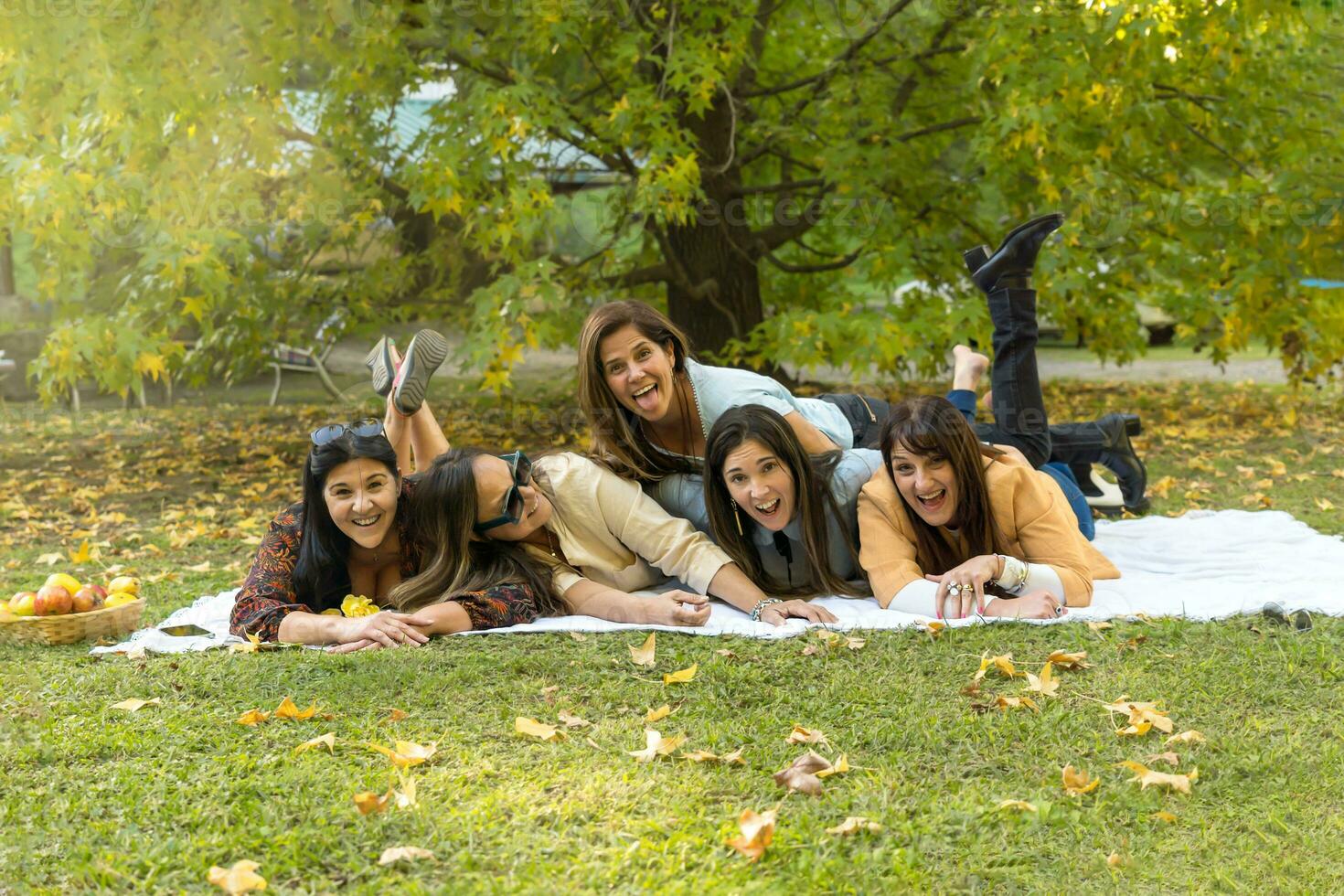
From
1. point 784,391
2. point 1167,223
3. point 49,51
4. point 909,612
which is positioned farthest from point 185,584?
point 1167,223

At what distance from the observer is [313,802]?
9.07 feet

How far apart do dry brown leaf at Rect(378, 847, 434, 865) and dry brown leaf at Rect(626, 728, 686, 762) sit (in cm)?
66

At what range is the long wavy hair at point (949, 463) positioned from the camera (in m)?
4.33

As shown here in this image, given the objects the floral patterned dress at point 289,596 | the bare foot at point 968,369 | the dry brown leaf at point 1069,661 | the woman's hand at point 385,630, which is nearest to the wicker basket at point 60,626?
the floral patterned dress at point 289,596

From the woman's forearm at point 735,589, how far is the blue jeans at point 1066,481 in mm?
1450

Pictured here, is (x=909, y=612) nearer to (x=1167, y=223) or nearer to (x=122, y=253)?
(x=1167, y=223)

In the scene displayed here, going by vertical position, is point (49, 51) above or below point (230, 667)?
above

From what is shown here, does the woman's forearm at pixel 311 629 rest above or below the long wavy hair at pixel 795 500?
below

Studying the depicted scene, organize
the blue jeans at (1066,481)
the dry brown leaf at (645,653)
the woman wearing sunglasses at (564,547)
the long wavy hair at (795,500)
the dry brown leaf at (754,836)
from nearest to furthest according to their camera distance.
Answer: the dry brown leaf at (754,836)
the dry brown leaf at (645,653)
the woman wearing sunglasses at (564,547)
the long wavy hair at (795,500)
the blue jeans at (1066,481)

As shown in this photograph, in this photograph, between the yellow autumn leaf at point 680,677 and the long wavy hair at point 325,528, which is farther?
the long wavy hair at point 325,528

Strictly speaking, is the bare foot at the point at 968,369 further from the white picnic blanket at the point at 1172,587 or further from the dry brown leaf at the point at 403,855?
the dry brown leaf at the point at 403,855

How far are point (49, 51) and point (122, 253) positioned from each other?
1.78 m

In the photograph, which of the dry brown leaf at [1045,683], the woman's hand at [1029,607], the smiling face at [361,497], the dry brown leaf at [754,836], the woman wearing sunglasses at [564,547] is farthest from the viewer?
the woman wearing sunglasses at [564,547]

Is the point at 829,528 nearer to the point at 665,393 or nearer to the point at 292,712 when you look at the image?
the point at 665,393
